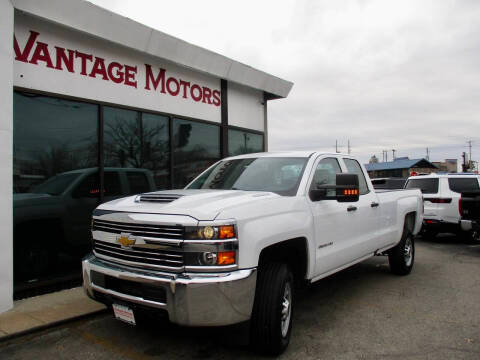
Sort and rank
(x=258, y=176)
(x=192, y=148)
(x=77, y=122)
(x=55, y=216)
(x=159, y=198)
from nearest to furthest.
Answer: (x=159, y=198), (x=258, y=176), (x=55, y=216), (x=77, y=122), (x=192, y=148)

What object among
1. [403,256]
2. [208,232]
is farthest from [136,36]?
[403,256]

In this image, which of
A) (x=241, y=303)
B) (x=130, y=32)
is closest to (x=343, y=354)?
(x=241, y=303)

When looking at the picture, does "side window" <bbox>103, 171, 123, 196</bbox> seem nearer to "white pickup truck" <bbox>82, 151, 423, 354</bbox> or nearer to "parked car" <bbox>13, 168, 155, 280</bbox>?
"parked car" <bbox>13, 168, 155, 280</bbox>

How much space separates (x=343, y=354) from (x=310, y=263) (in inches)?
33.9

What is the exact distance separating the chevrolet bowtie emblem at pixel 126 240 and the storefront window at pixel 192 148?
4407mm

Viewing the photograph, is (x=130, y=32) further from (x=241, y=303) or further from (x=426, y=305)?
(x=426, y=305)

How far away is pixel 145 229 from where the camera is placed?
3.34 m

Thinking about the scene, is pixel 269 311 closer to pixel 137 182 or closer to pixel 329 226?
pixel 329 226

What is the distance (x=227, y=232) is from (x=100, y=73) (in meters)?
A: 4.51

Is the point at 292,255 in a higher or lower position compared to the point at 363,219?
lower

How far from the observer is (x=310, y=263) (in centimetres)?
401

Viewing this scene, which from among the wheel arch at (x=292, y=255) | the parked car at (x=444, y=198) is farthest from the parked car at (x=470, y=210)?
the wheel arch at (x=292, y=255)

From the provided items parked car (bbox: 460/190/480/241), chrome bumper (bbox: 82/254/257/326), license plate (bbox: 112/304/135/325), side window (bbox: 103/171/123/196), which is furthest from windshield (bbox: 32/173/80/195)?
parked car (bbox: 460/190/480/241)

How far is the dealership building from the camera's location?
5.38 metres
